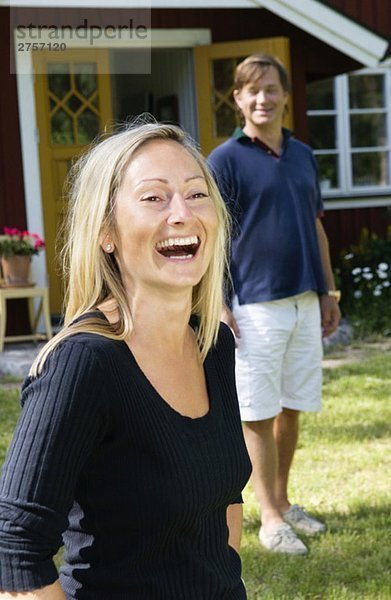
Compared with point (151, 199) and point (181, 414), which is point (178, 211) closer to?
point (151, 199)

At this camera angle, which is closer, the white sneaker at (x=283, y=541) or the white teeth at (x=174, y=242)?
the white teeth at (x=174, y=242)

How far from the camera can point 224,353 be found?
212cm

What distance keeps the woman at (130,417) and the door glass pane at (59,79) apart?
743cm

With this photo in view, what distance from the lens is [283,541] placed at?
155 inches

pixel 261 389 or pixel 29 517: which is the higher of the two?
pixel 29 517

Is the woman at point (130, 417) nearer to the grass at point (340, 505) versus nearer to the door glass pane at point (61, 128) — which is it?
the grass at point (340, 505)

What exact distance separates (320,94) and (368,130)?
77 cm

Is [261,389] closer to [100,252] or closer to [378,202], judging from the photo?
[100,252]

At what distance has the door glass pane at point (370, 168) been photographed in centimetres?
1119

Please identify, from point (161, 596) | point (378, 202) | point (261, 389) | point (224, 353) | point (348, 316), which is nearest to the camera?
point (161, 596)

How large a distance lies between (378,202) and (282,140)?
687 centimetres

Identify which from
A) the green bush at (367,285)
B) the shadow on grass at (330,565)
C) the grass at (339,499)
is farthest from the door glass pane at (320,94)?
the shadow on grass at (330,565)

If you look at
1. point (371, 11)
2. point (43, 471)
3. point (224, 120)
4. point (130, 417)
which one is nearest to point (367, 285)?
point (224, 120)

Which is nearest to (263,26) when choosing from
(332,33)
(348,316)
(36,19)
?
(332,33)
